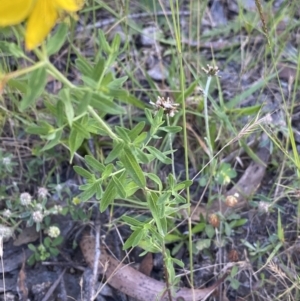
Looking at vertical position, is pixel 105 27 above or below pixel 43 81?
below

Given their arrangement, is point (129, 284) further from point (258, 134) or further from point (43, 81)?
point (43, 81)

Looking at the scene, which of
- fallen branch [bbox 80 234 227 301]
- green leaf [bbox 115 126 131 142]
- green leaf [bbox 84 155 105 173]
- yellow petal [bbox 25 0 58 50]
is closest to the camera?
yellow petal [bbox 25 0 58 50]

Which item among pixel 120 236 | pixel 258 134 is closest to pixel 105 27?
pixel 258 134

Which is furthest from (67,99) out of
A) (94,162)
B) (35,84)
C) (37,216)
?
(37,216)

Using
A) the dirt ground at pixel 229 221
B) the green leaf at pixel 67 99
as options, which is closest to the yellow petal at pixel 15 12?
the green leaf at pixel 67 99

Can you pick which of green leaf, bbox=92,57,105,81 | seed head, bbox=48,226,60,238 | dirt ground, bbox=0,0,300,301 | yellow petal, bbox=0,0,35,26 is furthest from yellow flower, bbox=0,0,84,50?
seed head, bbox=48,226,60,238

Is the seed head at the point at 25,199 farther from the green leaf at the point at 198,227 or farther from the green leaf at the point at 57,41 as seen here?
the green leaf at the point at 57,41

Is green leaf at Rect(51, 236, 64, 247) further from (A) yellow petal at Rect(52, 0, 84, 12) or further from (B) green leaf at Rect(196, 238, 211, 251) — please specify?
(A) yellow petal at Rect(52, 0, 84, 12)
